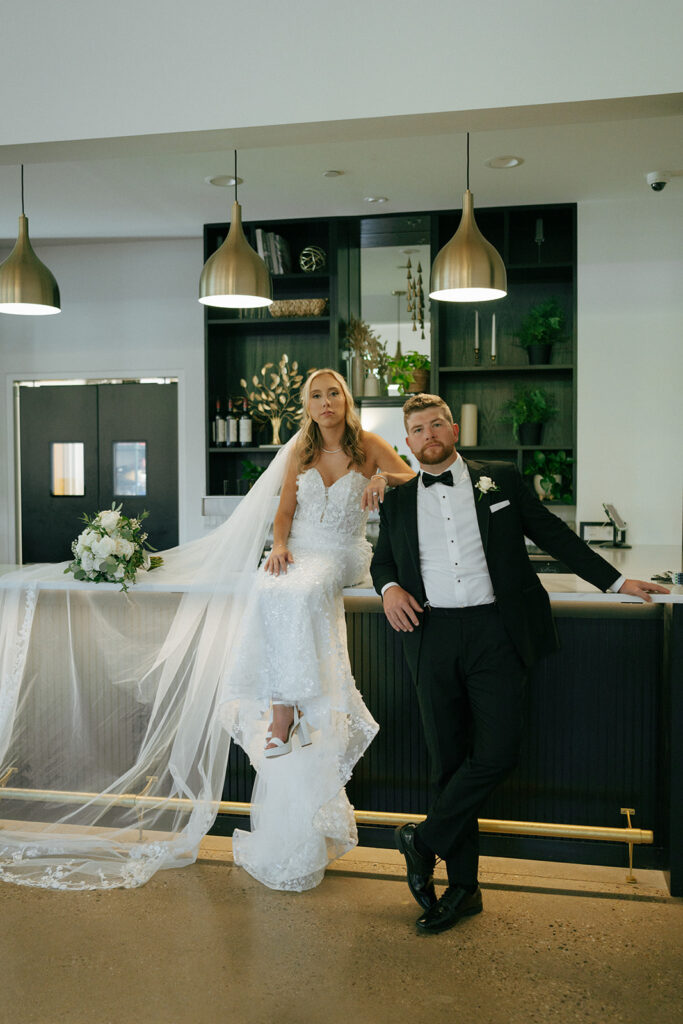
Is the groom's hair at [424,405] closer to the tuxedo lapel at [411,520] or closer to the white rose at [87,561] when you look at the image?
the tuxedo lapel at [411,520]

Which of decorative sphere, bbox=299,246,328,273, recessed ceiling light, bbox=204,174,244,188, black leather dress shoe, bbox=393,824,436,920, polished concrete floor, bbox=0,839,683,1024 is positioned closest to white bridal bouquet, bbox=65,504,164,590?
polished concrete floor, bbox=0,839,683,1024

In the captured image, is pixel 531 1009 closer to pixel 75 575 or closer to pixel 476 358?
pixel 75 575

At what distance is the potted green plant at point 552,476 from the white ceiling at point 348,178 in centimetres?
175

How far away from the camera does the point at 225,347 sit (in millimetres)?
6523

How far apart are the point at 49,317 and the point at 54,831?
4.81 m

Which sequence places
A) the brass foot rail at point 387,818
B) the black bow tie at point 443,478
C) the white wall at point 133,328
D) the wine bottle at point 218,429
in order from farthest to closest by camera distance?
the white wall at point 133,328
the wine bottle at point 218,429
the brass foot rail at point 387,818
the black bow tie at point 443,478

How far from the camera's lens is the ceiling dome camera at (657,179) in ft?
16.9

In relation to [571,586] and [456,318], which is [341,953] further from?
[456,318]

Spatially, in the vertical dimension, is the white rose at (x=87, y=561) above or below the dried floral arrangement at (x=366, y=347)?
below

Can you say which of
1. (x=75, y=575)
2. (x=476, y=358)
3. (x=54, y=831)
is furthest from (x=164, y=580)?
Answer: (x=476, y=358)

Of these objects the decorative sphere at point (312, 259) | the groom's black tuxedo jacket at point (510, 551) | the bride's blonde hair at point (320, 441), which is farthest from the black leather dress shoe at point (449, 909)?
the decorative sphere at point (312, 259)

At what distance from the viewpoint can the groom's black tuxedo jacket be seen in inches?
104

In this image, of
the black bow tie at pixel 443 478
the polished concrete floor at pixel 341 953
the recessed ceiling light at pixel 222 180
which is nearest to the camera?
the polished concrete floor at pixel 341 953

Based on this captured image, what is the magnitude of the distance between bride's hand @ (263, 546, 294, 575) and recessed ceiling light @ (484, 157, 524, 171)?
3014mm
